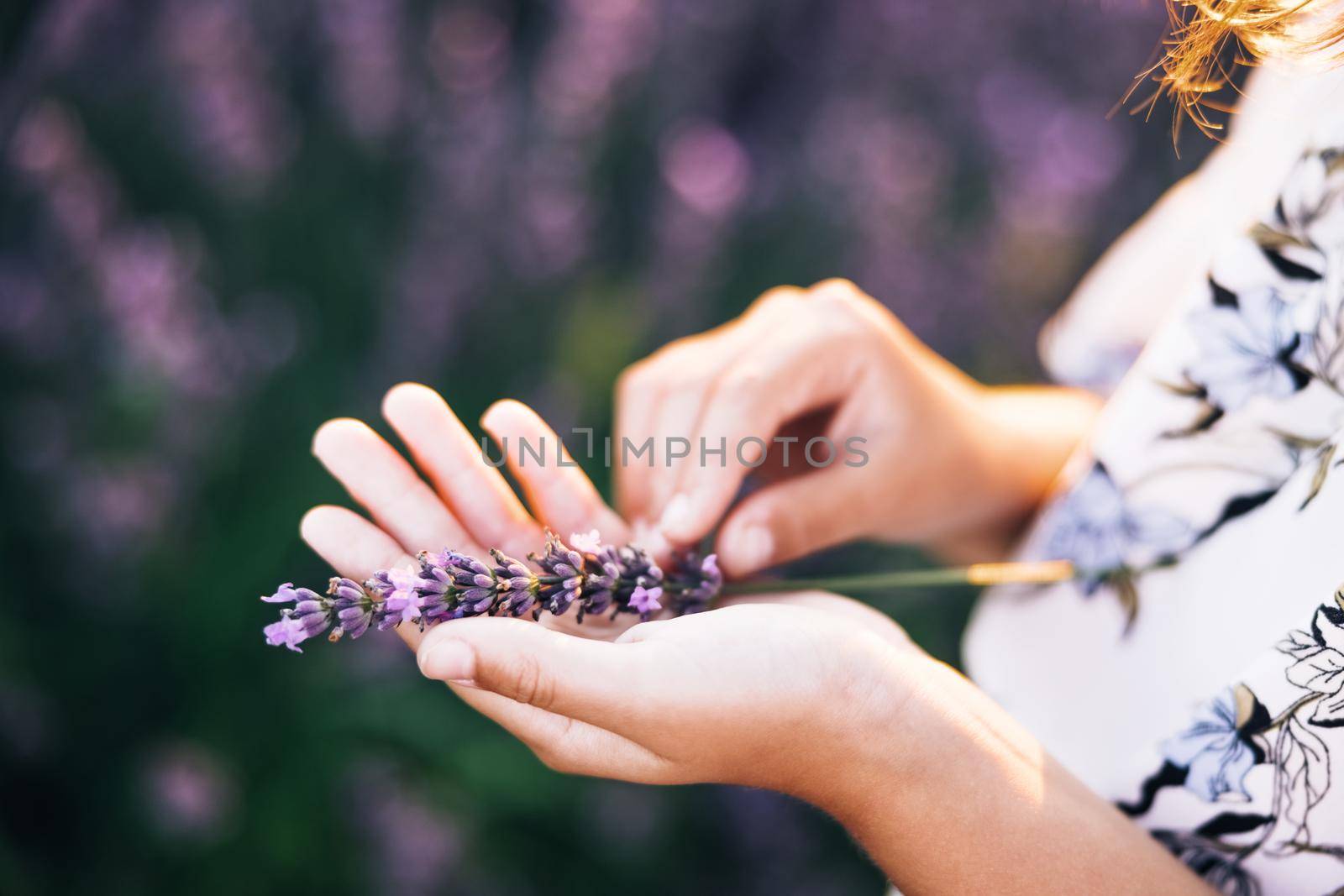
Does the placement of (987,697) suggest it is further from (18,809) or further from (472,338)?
(18,809)

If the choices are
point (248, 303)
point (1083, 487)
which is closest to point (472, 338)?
point (248, 303)

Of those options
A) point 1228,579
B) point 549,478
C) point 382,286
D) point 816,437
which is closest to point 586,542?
point 549,478

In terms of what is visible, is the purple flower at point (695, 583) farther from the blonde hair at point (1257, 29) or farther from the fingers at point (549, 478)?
the blonde hair at point (1257, 29)

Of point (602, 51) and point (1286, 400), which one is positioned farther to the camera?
point (602, 51)

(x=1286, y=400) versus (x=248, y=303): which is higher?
(x=1286, y=400)

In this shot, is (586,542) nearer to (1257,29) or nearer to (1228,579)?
(1228,579)

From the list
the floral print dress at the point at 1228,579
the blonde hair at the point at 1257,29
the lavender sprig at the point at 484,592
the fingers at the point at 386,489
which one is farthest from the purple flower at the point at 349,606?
the blonde hair at the point at 1257,29
